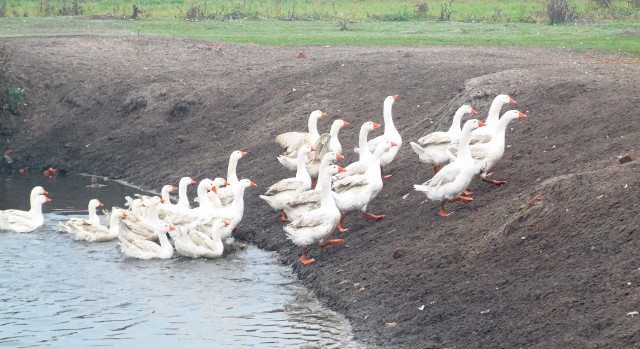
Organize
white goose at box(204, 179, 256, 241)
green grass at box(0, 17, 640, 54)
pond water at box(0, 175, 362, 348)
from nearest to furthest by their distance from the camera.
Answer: pond water at box(0, 175, 362, 348), white goose at box(204, 179, 256, 241), green grass at box(0, 17, 640, 54)

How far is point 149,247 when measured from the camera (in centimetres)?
1592

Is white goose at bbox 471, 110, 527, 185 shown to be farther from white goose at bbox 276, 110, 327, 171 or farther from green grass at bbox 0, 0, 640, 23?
green grass at bbox 0, 0, 640, 23

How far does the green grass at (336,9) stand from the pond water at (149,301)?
23596 mm

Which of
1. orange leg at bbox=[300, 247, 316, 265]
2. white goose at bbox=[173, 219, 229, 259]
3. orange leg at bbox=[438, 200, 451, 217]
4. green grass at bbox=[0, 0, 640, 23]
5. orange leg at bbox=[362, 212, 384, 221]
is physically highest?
green grass at bbox=[0, 0, 640, 23]

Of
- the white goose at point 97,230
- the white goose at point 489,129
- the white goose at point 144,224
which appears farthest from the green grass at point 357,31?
the white goose at point 97,230

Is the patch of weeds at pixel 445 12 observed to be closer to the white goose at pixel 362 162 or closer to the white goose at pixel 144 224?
the white goose at pixel 144 224

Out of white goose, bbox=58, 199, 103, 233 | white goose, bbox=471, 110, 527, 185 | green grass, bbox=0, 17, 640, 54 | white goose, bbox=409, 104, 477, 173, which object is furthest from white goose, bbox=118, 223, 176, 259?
green grass, bbox=0, 17, 640, 54

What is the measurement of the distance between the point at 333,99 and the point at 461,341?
11.6m

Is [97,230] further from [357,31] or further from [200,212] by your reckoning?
[357,31]

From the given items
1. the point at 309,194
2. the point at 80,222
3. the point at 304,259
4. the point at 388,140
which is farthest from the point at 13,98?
the point at 304,259

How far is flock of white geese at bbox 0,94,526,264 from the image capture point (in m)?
14.1

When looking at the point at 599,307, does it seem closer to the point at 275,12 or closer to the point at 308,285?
the point at 308,285

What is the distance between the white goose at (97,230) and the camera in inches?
666

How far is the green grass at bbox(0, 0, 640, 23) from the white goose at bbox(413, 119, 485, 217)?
77.6 feet
